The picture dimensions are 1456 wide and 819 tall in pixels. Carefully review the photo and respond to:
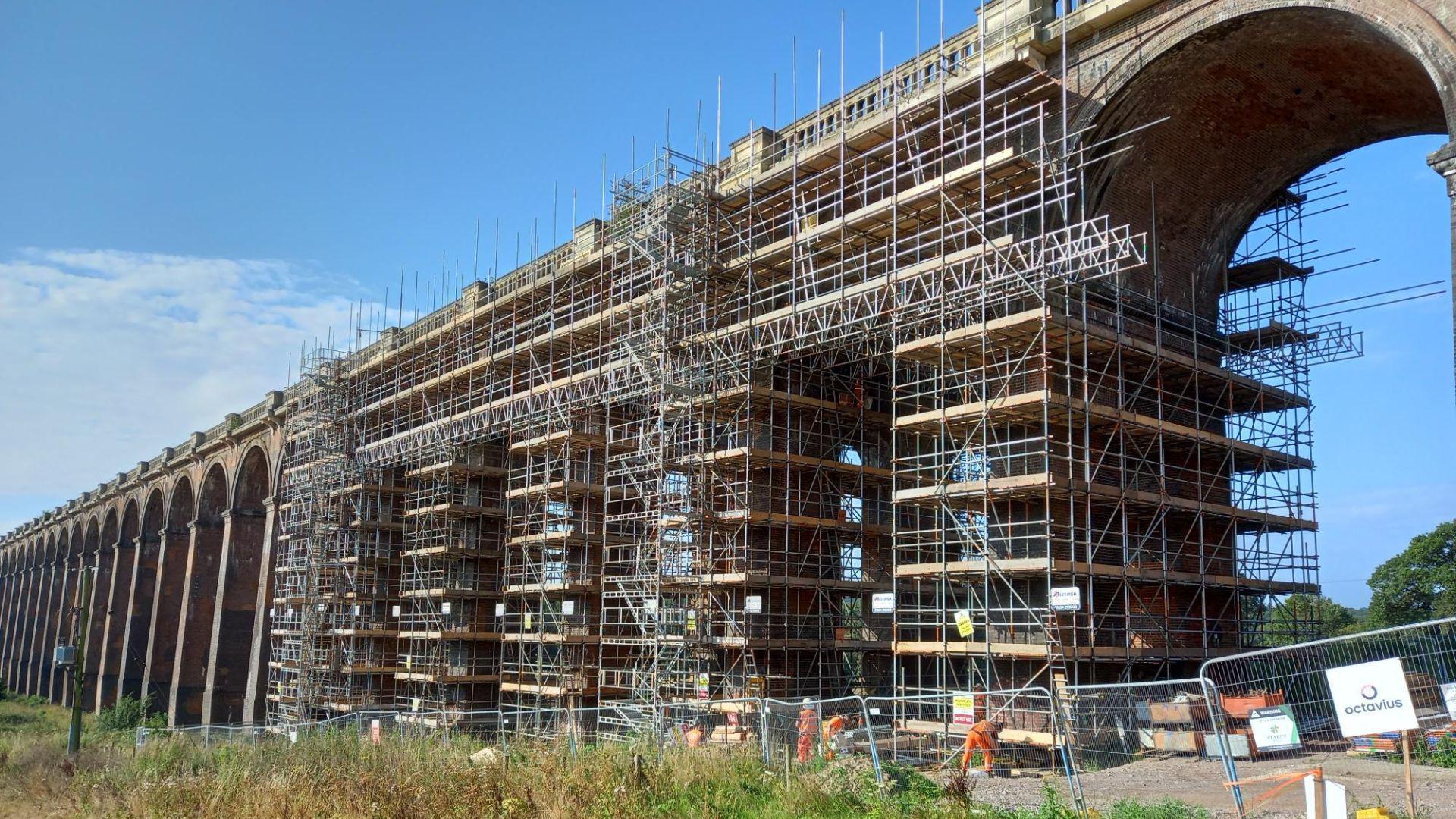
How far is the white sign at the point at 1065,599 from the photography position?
16.3 metres

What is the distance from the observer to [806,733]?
589 inches

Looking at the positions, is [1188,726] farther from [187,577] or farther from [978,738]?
[187,577]

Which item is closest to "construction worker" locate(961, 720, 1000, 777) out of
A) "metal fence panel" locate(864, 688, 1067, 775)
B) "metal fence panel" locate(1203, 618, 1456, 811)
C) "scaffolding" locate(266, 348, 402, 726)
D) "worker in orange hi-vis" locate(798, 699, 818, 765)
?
"metal fence panel" locate(864, 688, 1067, 775)

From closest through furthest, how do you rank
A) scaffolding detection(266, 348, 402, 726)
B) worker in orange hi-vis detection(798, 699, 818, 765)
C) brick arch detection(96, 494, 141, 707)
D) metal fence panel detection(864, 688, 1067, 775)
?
worker in orange hi-vis detection(798, 699, 818, 765) < metal fence panel detection(864, 688, 1067, 775) < scaffolding detection(266, 348, 402, 726) < brick arch detection(96, 494, 141, 707)

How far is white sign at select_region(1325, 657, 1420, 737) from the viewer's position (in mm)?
7859

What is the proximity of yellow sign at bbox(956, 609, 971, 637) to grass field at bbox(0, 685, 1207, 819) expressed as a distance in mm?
5147

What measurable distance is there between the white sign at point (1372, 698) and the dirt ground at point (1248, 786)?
7.69 ft

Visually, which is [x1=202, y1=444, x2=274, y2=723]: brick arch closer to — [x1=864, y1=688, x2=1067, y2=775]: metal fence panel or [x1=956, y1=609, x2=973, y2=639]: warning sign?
[x1=864, y1=688, x2=1067, y2=775]: metal fence panel

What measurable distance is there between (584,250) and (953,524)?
1320 cm

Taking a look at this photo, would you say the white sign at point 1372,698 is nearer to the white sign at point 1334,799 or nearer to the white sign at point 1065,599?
the white sign at point 1334,799

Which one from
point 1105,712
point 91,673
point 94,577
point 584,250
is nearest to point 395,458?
point 584,250

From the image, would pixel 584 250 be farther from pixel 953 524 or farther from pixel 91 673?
pixel 91 673

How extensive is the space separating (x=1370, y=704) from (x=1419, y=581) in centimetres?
4687

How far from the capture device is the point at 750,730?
16.0 metres
